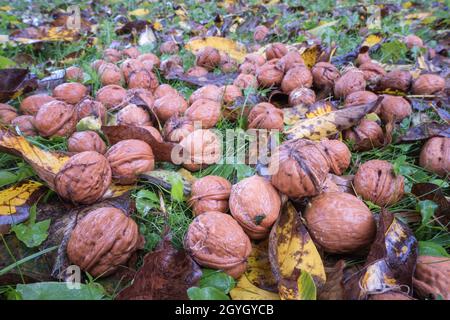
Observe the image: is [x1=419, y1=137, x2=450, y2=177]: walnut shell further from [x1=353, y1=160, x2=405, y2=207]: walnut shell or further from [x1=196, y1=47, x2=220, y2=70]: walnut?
[x1=196, y1=47, x2=220, y2=70]: walnut

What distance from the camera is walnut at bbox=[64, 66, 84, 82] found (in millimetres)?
3082

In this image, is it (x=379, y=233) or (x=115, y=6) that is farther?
(x=115, y=6)

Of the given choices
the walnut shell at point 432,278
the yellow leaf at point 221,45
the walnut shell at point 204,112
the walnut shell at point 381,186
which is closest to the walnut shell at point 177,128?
the walnut shell at point 204,112

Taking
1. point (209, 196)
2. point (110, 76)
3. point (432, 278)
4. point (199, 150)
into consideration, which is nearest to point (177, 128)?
point (199, 150)

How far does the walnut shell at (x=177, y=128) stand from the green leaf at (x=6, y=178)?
0.88m

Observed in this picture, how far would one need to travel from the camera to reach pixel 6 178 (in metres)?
1.87

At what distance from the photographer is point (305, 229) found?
150 centimetres

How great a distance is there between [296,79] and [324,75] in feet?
0.85

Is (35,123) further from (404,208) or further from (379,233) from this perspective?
(404,208)

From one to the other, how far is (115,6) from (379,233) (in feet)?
21.7

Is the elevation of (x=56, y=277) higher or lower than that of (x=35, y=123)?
lower

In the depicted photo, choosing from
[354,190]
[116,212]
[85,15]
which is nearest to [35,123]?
[116,212]

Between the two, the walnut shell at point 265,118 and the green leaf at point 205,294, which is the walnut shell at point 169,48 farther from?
the green leaf at point 205,294

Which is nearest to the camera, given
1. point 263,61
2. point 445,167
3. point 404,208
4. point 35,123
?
point 404,208
